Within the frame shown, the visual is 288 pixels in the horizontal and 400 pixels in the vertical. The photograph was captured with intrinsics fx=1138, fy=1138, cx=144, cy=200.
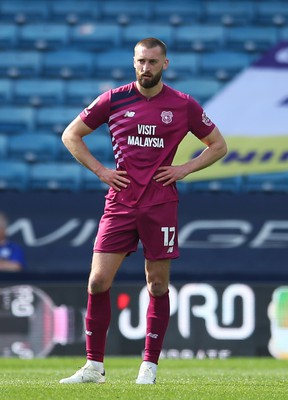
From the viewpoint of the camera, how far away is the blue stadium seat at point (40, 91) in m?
13.5

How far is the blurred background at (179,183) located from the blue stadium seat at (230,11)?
15mm

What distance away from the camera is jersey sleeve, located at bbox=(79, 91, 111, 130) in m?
5.83

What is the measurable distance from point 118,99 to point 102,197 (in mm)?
5513

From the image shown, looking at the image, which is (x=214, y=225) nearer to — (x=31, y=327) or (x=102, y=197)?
(x=102, y=197)

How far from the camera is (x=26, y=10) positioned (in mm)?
14477

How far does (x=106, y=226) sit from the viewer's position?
19.0ft

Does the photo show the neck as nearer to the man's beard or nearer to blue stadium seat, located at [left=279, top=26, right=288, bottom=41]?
the man's beard

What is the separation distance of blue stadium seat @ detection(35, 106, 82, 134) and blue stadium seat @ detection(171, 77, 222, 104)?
1.22m

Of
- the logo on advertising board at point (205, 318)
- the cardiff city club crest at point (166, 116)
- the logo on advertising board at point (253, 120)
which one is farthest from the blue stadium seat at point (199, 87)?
the cardiff city club crest at point (166, 116)

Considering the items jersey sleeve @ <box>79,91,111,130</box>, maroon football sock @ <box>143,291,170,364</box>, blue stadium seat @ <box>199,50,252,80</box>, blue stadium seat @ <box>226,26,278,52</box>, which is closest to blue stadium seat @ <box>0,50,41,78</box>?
blue stadium seat @ <box>199,50,252,80</box>

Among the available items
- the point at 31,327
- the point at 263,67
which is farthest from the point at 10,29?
the point at 31,327

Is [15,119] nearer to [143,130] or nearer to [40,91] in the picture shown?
[40,91]

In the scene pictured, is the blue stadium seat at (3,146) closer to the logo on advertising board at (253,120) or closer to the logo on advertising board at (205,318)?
the logo on advertising board at (253,120)

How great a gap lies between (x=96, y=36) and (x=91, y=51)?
1.06ft
